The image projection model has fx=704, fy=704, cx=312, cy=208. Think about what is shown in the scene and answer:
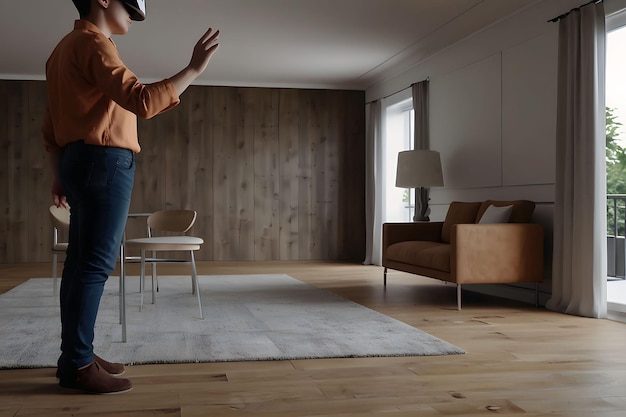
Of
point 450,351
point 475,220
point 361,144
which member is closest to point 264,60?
point 361,144

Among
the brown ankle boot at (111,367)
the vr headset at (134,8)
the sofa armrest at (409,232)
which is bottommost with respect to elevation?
the brown ankle boot at (111,367)

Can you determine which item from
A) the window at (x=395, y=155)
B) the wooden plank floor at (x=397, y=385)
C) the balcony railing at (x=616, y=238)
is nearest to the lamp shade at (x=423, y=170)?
the balcony railing at (x=616, y=238)

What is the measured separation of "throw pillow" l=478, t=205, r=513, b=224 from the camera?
5.55 meters

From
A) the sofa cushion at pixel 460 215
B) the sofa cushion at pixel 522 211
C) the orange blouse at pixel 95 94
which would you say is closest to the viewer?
the orange blouse at pixel 95 94

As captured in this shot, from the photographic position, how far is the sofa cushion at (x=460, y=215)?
6230 millimetres

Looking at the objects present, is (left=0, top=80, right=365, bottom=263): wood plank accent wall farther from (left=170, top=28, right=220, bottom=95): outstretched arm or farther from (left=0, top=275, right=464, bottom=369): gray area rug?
(left=170, top=28, right=220, bottom=95): outstretched arm

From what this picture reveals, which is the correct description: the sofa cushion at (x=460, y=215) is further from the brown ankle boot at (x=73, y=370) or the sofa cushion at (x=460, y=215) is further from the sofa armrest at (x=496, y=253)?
the brown ankle boot at (x=73, y=370)

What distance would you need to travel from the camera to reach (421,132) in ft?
26.2

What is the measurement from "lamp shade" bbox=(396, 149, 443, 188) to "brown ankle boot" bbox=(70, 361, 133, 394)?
4848 mm

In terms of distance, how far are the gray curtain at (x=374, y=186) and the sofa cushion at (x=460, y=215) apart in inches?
111

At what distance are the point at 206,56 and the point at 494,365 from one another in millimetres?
1852

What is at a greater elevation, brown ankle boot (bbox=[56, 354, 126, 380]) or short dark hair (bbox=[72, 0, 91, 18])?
short dark hair (bbox=[72, 0, 91, 18])

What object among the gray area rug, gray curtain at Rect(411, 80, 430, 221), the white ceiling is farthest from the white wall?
the gray area rug

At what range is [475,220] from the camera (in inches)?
243
